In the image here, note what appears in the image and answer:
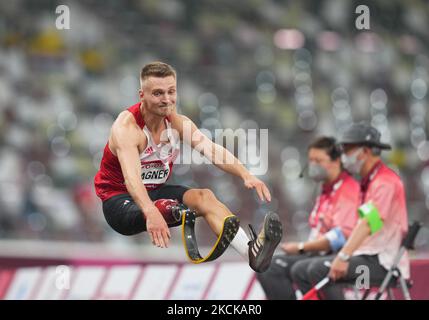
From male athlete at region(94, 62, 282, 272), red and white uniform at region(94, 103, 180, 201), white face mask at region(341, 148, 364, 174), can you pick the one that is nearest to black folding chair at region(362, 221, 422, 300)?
white face mask at region(341, 148, 364, 174)

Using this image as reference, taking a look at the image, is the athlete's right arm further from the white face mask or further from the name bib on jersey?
the white face mask

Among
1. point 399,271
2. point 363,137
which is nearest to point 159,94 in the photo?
point 363,137

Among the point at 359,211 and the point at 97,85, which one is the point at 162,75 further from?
the point at 97,85

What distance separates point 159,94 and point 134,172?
0.56 m

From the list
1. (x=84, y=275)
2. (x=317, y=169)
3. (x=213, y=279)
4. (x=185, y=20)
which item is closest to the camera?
(x=317, y=169)

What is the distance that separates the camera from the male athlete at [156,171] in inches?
236

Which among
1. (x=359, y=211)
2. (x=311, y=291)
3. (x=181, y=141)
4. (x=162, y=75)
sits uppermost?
(x=162, y=75)

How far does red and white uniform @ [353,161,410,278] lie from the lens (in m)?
7.86

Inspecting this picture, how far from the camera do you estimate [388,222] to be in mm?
7980

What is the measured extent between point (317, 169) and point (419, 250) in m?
5.92

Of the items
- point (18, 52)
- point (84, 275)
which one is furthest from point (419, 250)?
point (18, 52)

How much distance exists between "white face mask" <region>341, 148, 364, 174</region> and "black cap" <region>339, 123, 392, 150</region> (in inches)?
3.9

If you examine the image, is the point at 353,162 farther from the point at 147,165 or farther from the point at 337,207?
the point at 147,165

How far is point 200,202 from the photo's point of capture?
6250mm
